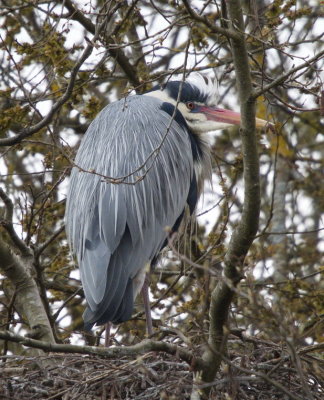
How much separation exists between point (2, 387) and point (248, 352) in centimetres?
122

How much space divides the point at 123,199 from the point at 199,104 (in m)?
1.34

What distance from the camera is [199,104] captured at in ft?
17.4

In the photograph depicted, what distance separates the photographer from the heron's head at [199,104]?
5.22 meters

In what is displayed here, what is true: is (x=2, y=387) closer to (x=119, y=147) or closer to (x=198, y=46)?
(x=119, y=147)

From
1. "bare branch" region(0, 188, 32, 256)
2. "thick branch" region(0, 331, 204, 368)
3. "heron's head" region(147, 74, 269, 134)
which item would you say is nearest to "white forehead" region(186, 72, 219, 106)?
"heron's head" region(147, 74, 269, 134)

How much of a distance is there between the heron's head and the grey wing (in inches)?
10.3

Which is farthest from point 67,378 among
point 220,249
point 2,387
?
point 220,249

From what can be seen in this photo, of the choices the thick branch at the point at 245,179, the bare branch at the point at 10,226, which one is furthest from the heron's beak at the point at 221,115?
the thick branch at the point at 245,179

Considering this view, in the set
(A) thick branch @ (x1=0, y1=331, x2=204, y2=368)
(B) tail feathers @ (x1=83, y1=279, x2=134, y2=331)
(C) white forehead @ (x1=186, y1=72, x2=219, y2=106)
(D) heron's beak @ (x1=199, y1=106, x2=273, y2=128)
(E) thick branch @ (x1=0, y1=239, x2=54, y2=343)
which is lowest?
(A) thick branch @ (x1=0, y1=331, x2=204, y2=368)

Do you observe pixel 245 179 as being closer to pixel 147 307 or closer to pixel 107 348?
pixel 107 348

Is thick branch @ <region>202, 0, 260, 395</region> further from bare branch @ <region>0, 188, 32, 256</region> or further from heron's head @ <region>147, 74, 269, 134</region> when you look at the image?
heron's head @ <region>147, 74, 269, 134</region>

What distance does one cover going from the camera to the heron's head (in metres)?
5.22

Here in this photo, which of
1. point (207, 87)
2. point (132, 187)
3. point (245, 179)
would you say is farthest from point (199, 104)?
point (245, 179)

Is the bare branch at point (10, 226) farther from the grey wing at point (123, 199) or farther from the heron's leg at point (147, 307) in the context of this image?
the heron's leg at point (147, 307)
